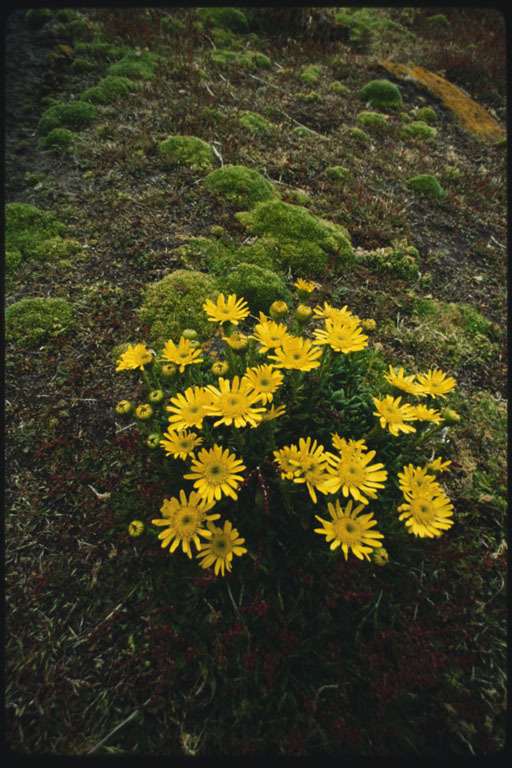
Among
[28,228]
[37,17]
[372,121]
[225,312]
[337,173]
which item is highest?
[372,121]

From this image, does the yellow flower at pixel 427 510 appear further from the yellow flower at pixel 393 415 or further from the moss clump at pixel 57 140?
the moss clump at pixel 57 140

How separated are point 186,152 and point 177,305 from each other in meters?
3.07

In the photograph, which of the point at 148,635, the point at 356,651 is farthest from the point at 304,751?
the point at 148,635

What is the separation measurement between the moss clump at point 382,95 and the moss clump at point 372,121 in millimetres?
992

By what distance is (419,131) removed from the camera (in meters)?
7.64

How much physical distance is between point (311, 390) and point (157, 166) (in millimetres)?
4454

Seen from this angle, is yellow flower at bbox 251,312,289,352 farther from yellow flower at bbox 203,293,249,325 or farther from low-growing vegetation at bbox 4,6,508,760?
yellow flower at bbox 203,293,249,325

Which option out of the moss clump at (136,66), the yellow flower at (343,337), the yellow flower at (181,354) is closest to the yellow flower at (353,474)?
the yellow flower at (343,337)

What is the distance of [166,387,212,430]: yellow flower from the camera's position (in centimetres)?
211

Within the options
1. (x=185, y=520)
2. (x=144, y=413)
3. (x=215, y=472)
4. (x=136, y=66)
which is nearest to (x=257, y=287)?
(x=144, y=413)

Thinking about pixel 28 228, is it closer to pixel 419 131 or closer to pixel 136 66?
A: pixel 136 66

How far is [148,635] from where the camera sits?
2164mm

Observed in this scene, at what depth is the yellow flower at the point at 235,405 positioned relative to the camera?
204 centimetres

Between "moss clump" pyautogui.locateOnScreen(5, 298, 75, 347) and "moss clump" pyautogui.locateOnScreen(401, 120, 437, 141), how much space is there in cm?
755
